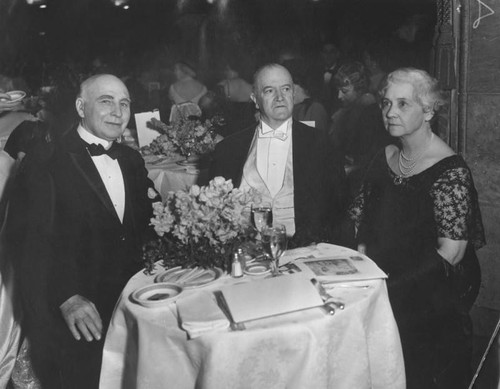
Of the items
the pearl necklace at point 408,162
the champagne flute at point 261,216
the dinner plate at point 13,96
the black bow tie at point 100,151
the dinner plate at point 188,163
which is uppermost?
the dinner plate at point 13,96

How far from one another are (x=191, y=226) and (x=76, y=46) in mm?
3211

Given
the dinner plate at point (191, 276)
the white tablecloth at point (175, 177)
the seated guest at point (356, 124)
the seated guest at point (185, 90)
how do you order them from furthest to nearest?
the seated guest at point (185, 90)
the white tablecloth at point (175, 177)
the seated guest at point (356, 124)
the dinner plate at point (191, 276)

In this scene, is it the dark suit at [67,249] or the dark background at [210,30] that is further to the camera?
the dark background at [210,30]

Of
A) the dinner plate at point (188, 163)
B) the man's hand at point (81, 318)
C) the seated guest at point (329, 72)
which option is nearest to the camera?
the man's hand at point (81, 318)

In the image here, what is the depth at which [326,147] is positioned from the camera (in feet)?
9.82

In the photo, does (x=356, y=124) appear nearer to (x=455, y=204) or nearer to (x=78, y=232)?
(x=455, y=204)

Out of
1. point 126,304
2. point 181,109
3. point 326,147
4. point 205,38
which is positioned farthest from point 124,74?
point 126,304

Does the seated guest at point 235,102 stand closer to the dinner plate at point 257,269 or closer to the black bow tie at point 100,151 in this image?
the black bow tie at point 100,151

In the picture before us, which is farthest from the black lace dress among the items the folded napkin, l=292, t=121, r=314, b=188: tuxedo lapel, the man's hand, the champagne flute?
the man's hand

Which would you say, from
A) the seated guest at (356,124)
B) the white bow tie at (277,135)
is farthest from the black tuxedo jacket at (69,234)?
the seated guest at (356,124)

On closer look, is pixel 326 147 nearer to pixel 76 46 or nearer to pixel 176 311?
pixel 176 311

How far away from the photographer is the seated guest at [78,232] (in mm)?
2072

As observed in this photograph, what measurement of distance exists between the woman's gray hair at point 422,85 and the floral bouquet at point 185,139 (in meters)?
2.03

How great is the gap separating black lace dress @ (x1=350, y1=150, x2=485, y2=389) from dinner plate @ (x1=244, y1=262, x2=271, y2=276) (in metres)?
0.95
